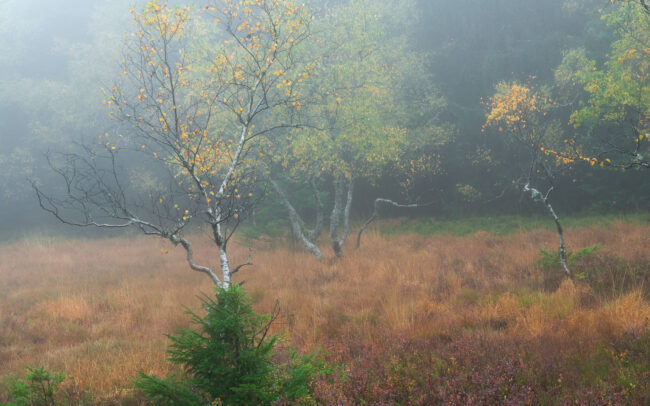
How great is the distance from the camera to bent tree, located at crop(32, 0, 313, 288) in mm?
6328

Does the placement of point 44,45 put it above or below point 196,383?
above

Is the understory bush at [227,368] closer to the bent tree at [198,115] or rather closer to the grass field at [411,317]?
the grass field at [411,317]

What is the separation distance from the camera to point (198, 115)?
8.24m

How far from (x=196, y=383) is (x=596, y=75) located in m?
18.7

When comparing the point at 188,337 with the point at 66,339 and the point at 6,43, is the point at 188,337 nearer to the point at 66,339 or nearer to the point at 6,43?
the point at 66,339

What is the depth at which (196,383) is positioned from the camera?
390cm

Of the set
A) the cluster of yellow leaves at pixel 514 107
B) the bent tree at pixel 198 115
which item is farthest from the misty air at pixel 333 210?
the cluster of yellow leaves at pixel 514 107

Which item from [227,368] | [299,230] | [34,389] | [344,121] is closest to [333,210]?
[299,230]

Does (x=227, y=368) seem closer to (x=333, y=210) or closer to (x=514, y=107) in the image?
(x=514, y=107)

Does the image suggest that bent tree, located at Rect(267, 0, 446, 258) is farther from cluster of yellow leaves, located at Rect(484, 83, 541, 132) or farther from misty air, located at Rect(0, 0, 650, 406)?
cluster of yellow leaves, located at Rect(484, 83, 541, 132)

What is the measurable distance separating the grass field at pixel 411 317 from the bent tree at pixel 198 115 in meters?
2.01

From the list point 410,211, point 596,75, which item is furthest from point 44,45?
point 596,75

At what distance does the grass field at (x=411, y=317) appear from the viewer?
14.3 feet

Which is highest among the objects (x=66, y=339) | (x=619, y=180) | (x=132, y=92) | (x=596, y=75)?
(x=132, y=92)
